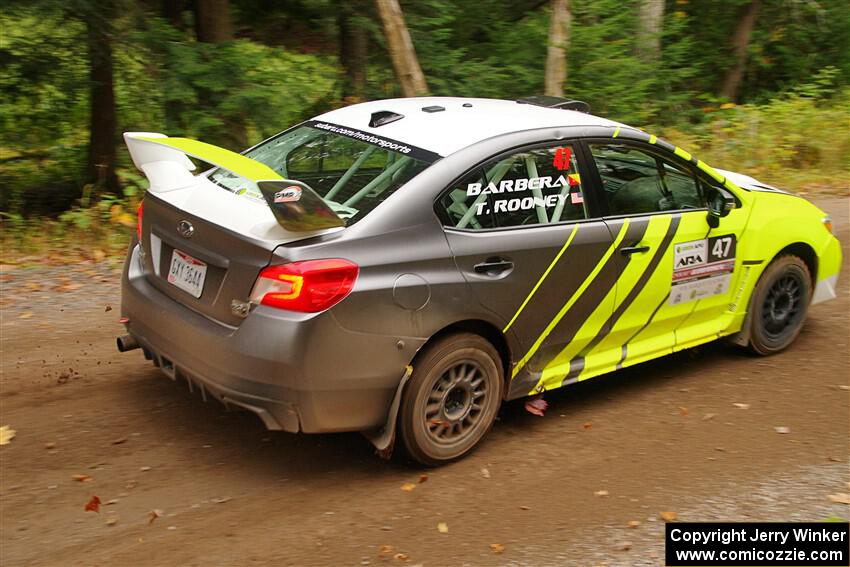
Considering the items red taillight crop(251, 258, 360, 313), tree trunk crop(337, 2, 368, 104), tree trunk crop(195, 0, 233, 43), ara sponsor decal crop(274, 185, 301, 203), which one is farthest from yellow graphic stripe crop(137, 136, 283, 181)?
tree trunk crop(337, 2, 368, 104)

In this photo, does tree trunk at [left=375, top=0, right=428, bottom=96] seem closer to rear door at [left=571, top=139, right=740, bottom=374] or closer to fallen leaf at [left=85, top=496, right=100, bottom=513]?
rear door at [left=571, top=139, right=740, bottom=374]

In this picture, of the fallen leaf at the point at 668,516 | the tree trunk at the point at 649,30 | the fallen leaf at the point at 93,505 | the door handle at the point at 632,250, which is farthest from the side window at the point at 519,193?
the tree trunk at the point at 649,30

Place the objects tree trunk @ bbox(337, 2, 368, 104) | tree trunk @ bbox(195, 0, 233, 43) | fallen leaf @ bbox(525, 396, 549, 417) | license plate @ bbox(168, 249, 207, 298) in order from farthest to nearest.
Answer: tree trunk @ bbox(337, 2, 368, 104)
tree trunk @ bbox(195, 0, 233, 43)
fallen leaf @ bbox(525, 396, 549, 417)
license plate @ bbox(168, 249, 207, 298)

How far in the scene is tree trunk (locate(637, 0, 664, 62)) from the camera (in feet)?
50.1

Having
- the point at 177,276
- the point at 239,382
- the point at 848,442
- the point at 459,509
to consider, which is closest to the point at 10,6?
the point at 177,276

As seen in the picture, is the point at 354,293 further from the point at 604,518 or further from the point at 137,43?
the point at 137,43

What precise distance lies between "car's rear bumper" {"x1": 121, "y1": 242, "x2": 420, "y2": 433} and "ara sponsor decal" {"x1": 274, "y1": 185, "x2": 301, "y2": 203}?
0.50 m

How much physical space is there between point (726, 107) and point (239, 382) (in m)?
13.8

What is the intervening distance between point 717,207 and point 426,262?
7.17 ft

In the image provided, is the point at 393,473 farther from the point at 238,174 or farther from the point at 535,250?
the point at 238,174

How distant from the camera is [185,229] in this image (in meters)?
4.49

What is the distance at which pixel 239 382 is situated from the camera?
413cm

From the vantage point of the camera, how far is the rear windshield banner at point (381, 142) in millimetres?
4590

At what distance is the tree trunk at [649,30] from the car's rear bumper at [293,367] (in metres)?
12.4
